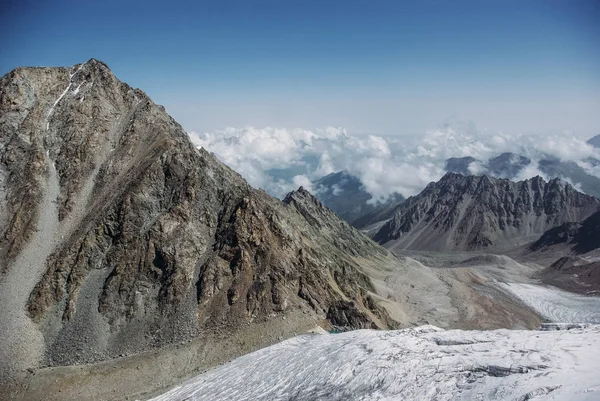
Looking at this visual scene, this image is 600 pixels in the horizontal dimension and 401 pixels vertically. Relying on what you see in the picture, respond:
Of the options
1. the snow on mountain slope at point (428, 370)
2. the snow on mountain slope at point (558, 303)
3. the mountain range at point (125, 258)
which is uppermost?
the mountain range at point (125, 258)

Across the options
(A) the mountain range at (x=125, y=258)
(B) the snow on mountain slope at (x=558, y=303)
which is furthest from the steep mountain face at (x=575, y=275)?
(A) the mountain range at (x=125, y=258)

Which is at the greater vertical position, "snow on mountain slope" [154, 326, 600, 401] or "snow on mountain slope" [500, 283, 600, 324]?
"snow on mountain slope" [154, 326, 600, 401]

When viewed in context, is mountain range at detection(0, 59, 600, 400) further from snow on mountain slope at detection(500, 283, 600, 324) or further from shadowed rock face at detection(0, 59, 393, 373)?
snow on mountain slope at detection(500, 283, 600, 324)

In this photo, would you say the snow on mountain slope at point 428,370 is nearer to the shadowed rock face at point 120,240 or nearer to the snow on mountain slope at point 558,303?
the shadowed rock face at point 120,240

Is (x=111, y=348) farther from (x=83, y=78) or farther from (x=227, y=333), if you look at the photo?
(x=83, y=78)

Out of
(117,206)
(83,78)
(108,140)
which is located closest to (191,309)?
(117,206)

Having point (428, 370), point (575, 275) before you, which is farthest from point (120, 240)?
point (575, 275)

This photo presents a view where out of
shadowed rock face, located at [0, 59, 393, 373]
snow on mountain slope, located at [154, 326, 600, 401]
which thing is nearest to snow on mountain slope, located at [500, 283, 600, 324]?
shadowed rock face, located at [0, 59, 393, 373]
